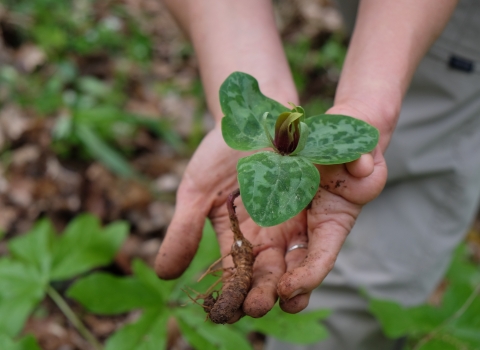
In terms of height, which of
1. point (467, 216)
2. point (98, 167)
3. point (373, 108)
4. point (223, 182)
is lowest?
point (98, 167)

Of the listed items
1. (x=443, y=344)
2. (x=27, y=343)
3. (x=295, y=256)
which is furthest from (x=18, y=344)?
(x=443, y=344)

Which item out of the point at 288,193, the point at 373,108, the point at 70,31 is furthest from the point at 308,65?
the point at 288,193

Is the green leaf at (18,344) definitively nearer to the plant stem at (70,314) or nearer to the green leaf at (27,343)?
the green leaf at (27,343)

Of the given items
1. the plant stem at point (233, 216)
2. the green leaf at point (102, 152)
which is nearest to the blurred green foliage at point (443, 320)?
the plant stem at point (233, 216)

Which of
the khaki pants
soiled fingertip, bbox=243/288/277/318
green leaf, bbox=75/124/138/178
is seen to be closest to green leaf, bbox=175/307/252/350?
soiled fingertip, bbox=243/288/277/318

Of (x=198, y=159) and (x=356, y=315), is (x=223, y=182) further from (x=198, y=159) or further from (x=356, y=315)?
(x=356, y=315)

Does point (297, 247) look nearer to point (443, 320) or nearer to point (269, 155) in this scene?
point (269, 155)
